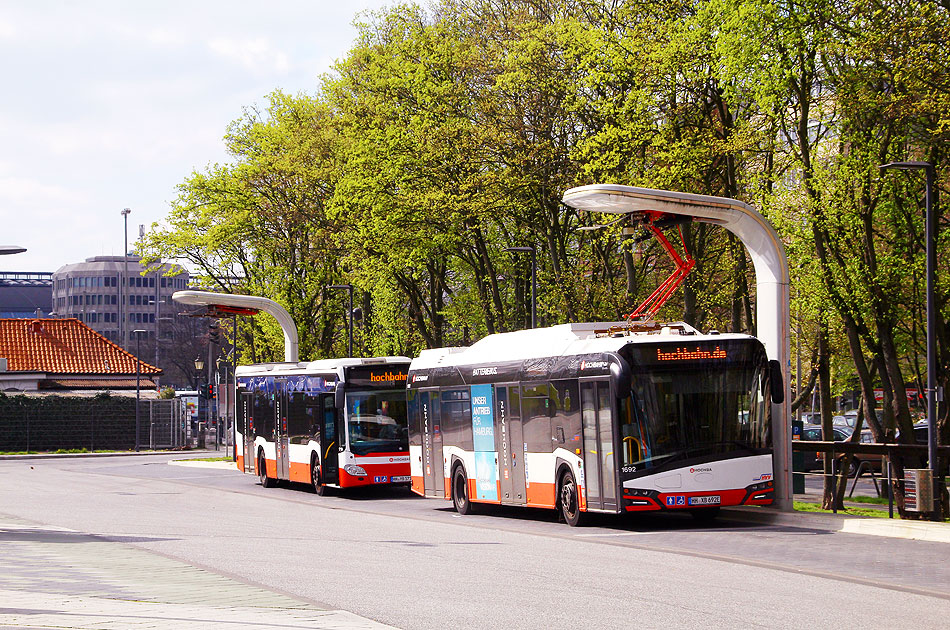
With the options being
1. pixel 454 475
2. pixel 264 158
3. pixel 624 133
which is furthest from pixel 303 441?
pixel 264 158

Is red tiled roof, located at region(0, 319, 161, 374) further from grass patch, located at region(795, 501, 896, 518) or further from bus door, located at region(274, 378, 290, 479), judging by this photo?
grass patch, located at region(795, 501, 896, 518)

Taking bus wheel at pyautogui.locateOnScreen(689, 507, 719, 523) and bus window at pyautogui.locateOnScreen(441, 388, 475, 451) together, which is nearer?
bus wheel at pyautogui.locateOnScreen(689, 507, 719, 523)

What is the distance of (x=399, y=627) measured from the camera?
10.3 m

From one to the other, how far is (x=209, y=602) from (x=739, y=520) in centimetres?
1270

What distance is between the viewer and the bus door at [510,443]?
24.0 meters

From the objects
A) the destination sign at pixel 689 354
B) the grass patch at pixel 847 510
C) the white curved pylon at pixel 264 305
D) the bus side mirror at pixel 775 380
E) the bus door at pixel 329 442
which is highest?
the white curved pylon at pixel 264 305

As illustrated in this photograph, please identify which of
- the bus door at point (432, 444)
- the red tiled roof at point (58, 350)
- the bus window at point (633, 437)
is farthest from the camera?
the red tiled roof at point (58, 350)

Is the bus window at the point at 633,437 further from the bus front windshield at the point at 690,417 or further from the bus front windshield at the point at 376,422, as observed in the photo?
the bus front windshield at the point at 376,422

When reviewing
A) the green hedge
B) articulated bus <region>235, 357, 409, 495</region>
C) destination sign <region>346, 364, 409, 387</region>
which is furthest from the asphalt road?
the green hedge

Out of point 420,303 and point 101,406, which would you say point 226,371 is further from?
point 101,406

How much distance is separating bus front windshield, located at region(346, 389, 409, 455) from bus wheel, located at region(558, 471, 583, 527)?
30.3 ft

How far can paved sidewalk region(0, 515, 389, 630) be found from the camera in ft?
33.3

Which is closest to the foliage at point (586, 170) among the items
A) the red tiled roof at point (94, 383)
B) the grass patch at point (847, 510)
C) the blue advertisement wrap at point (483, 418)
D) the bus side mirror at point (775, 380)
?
the grass patch at point (847, 510)

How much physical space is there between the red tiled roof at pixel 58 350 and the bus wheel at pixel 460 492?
162 ft
